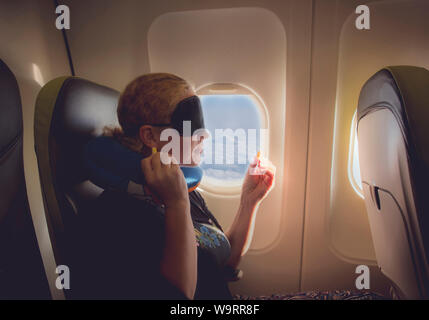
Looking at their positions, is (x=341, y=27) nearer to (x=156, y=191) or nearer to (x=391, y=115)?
(x=391, y=115)

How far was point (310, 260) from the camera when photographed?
1.55 meters

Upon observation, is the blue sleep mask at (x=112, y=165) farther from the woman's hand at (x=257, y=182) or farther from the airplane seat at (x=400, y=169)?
the airplane seat at (x=400, y=169)

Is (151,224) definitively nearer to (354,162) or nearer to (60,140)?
(60,140)

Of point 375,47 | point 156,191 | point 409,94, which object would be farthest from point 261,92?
point 156,191

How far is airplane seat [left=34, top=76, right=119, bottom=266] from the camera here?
0.78 meters

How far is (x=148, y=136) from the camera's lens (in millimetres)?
797

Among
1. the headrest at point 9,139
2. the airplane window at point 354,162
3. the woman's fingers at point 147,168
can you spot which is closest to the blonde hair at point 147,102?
the woman's fingers at point 147,168

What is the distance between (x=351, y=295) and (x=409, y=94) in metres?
0.97

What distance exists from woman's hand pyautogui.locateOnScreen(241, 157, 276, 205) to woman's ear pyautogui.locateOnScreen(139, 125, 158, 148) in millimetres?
536

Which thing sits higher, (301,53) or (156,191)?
(301,53)

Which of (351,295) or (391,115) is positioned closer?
(391,115)

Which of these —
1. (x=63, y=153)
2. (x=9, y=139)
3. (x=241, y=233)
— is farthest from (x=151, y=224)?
(x=9, y=139)

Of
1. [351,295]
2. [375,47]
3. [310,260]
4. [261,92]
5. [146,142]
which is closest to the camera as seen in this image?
[146,142]
